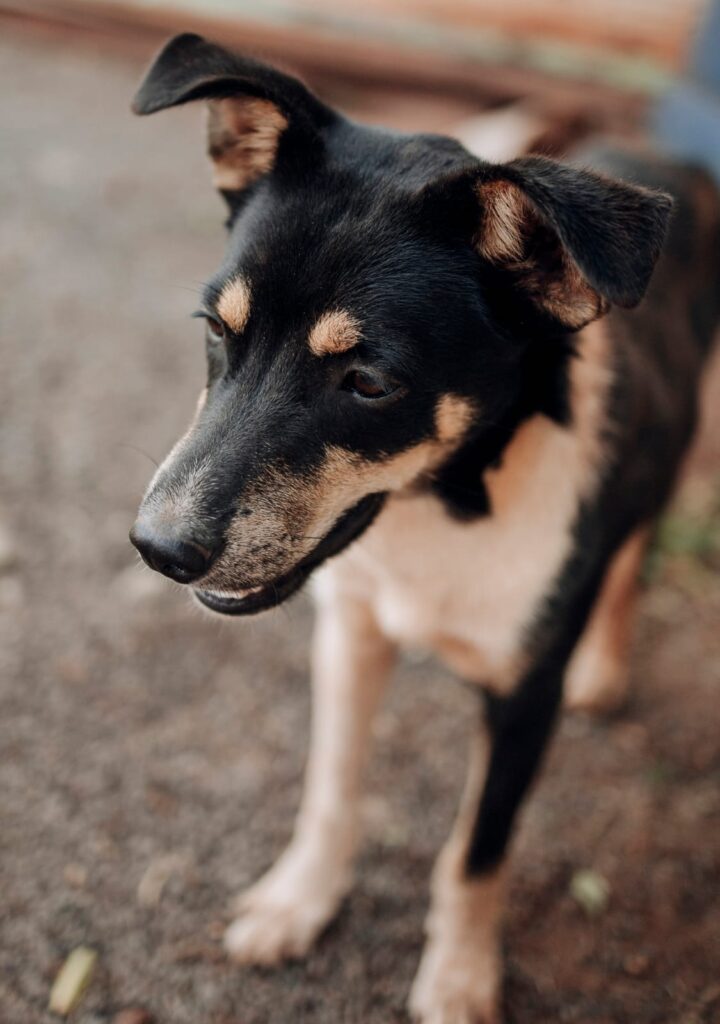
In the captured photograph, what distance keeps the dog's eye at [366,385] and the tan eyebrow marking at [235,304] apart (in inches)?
9.9

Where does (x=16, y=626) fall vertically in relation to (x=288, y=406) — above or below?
A: below

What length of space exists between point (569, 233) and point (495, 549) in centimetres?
79

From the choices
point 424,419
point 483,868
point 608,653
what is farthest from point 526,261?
point 608,653

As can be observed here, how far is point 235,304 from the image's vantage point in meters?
1.99

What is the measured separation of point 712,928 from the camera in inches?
108

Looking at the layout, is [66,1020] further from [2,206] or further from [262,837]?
[2,206]

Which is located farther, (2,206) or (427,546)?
(2,206)

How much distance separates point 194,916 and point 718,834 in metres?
1.66

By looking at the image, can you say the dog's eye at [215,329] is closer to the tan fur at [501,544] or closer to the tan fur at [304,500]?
the tan fur at [304,500]

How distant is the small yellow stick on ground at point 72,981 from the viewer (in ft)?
7.87

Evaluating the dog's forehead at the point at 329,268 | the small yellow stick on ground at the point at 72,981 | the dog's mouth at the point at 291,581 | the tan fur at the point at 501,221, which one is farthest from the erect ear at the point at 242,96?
the small yellow stick on ground at the point at 72,981

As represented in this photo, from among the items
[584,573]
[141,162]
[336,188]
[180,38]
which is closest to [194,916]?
[584,573]

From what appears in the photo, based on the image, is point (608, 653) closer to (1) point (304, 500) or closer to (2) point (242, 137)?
(1) point (304, 500)

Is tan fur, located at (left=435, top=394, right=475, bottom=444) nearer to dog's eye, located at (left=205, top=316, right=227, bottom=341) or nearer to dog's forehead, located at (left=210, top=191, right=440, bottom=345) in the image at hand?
dog's forehead, located at (left=210, top=191, right=440, bottom=345)
